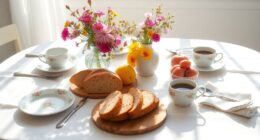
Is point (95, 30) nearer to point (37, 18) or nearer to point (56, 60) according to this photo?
point (56, 60)

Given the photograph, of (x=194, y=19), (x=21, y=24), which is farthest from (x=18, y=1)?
(x=194, y=19)

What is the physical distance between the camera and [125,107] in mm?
1042

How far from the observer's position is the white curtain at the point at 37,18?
2.44 metres

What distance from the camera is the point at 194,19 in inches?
98.3

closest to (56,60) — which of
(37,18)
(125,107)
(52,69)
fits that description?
(52,69)

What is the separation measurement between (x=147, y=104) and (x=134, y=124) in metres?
0.09

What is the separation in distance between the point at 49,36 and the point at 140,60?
1.39 meters

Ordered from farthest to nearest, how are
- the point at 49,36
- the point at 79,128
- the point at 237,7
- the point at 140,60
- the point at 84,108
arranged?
the point at 49,36 < the point at 237,7 < the point at 140,60 < the point at 84,108 < the point at 79,128

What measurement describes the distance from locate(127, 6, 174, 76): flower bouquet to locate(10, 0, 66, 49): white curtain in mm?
1318

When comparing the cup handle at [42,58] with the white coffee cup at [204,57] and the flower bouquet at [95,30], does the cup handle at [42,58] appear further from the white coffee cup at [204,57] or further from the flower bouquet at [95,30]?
the white coffee cup at [204,57]

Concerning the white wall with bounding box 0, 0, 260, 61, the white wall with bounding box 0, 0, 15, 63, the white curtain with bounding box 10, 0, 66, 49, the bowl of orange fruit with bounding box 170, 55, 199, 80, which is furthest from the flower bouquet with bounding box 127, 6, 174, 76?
the white wall with bounding box 0, 0, 15, 63

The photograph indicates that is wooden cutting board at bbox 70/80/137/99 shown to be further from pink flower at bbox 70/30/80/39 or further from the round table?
pink flower at bbox 70/30/80/39

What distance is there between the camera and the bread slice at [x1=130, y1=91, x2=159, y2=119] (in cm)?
104

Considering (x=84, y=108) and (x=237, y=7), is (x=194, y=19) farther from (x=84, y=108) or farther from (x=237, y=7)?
(x=84, y=108)
